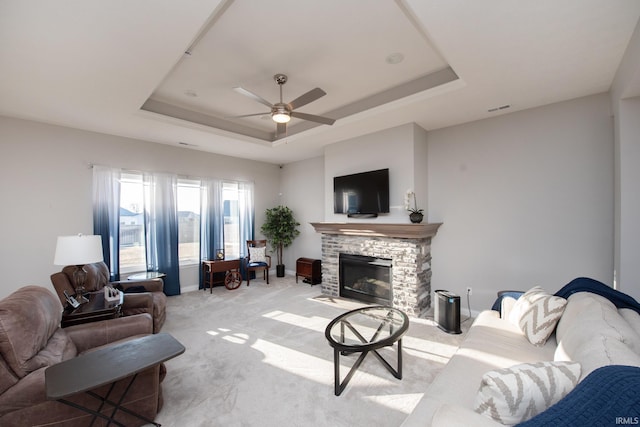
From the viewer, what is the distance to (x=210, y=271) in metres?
5.04

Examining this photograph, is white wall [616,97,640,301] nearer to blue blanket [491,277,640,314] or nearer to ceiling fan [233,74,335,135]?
blue blanket [491,277,640,314]

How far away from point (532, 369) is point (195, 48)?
342cm

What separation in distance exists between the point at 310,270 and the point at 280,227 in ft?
4.12

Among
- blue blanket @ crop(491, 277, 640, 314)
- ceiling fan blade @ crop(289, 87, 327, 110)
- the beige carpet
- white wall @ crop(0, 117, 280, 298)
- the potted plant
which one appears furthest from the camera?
the potted plant

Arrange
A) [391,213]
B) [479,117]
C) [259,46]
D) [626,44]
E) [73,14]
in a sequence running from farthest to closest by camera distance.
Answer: [391,213], [479,117], [259,46], [626,44], [73,14]

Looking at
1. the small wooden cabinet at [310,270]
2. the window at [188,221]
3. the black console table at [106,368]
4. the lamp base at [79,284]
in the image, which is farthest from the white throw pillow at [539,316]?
the window at [188,221]

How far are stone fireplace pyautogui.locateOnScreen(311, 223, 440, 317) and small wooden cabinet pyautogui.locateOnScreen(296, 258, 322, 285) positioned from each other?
3.72ft

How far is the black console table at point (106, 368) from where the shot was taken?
1.34 metres

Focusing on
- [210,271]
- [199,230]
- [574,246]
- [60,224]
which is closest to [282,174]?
[199,230]

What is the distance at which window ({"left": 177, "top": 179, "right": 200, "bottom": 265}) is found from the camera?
5.18m

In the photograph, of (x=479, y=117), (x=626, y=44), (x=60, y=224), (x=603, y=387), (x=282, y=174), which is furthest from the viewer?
(x=282, y=174)

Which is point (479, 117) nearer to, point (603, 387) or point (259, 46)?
point (259, 46)

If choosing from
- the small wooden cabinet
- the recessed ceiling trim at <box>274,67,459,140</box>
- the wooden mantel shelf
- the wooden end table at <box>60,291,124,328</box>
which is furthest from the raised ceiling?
the small wooden cabinet

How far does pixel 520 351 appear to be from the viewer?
6.24 ft
